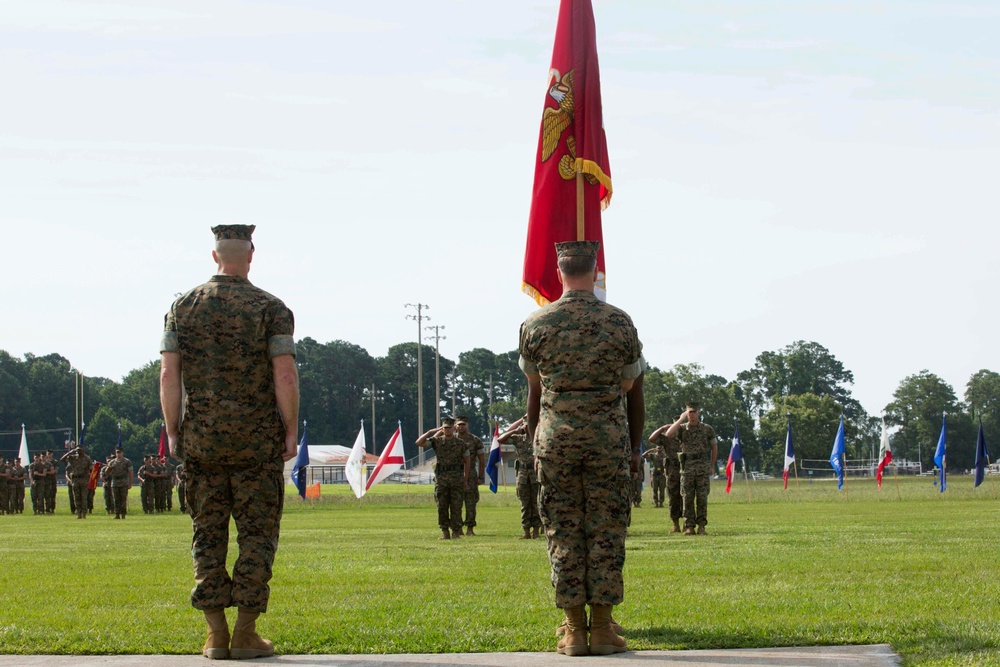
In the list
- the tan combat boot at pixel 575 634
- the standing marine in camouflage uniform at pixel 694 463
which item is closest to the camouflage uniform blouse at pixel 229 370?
the tan combat boot at pixel 575 634

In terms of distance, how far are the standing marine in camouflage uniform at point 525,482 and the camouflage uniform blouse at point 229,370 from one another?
1283 centimetres

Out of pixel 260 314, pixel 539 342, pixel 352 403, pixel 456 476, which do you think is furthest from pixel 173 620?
pixel 352 403

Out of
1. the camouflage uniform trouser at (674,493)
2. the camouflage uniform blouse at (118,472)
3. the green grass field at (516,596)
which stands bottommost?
the green grass field at (516,596)

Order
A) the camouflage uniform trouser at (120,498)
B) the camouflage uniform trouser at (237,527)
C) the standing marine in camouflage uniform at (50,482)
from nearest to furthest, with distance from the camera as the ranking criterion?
the camouflage uniform trouser at (237,527)
the camouflage uniform trouser at (120,498)
the standing marine in camouflage uniform at (50,482)

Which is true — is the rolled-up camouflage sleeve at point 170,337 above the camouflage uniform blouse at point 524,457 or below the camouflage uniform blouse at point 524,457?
above

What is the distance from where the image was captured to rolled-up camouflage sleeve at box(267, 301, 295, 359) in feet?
25.3

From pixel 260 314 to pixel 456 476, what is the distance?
14557mm

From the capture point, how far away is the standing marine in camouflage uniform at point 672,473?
23341 millimetres

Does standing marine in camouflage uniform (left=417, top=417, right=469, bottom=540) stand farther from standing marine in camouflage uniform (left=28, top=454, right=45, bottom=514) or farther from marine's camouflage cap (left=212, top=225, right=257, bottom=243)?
standing marine in camouflage uniform (left=28, top=454, right=45, bottom=514)

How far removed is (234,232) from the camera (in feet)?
26.0

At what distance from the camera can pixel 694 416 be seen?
22547mm

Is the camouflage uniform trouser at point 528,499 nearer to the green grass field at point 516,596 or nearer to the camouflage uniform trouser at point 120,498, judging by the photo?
the green grass field at point 516,596

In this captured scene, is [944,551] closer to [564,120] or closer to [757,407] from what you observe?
[564,120]

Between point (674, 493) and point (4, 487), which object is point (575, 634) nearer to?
point (674, 493)
